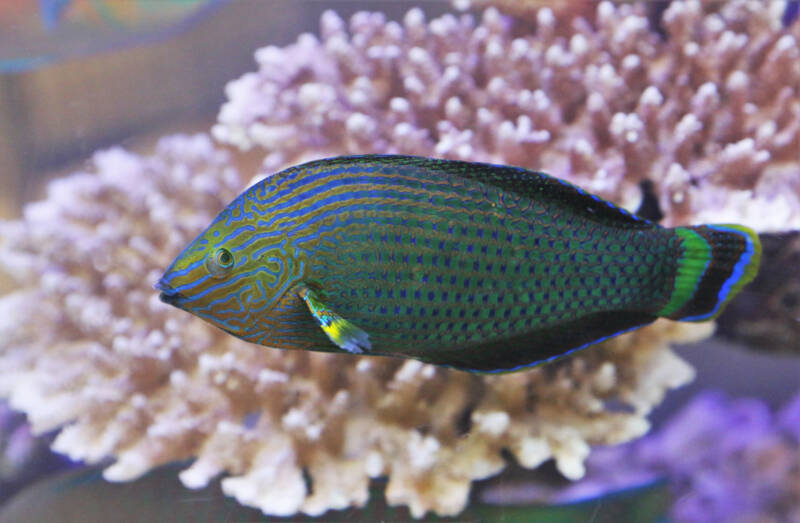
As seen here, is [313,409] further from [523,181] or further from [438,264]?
[523,181]

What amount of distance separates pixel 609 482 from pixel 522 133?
3.52 ft

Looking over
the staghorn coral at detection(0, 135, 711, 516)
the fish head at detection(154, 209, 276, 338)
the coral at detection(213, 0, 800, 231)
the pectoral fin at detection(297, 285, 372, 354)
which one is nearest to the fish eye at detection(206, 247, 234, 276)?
the fish head at detection(154, 209, 276, 338)

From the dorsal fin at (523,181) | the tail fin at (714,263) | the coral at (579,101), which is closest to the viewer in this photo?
the dorsal fin at (523,181)

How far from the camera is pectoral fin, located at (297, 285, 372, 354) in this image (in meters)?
0.87

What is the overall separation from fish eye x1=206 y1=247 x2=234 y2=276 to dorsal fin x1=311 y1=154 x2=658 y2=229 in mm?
240

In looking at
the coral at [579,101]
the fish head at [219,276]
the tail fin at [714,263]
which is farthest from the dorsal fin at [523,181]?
the coral at [579,101]

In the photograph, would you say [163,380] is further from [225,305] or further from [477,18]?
[477,18]

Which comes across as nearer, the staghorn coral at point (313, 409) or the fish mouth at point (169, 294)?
the fish mouth at point (169, 294)

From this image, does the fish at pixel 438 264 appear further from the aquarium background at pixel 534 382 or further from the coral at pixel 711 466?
the coral at pixel 711 466

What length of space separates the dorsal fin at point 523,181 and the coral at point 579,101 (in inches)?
20.8

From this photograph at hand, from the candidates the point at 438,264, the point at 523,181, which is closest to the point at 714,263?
the point at 523,181

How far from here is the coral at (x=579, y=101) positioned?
1.68m

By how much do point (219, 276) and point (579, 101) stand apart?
4.80 ft

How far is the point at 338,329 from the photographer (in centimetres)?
88
